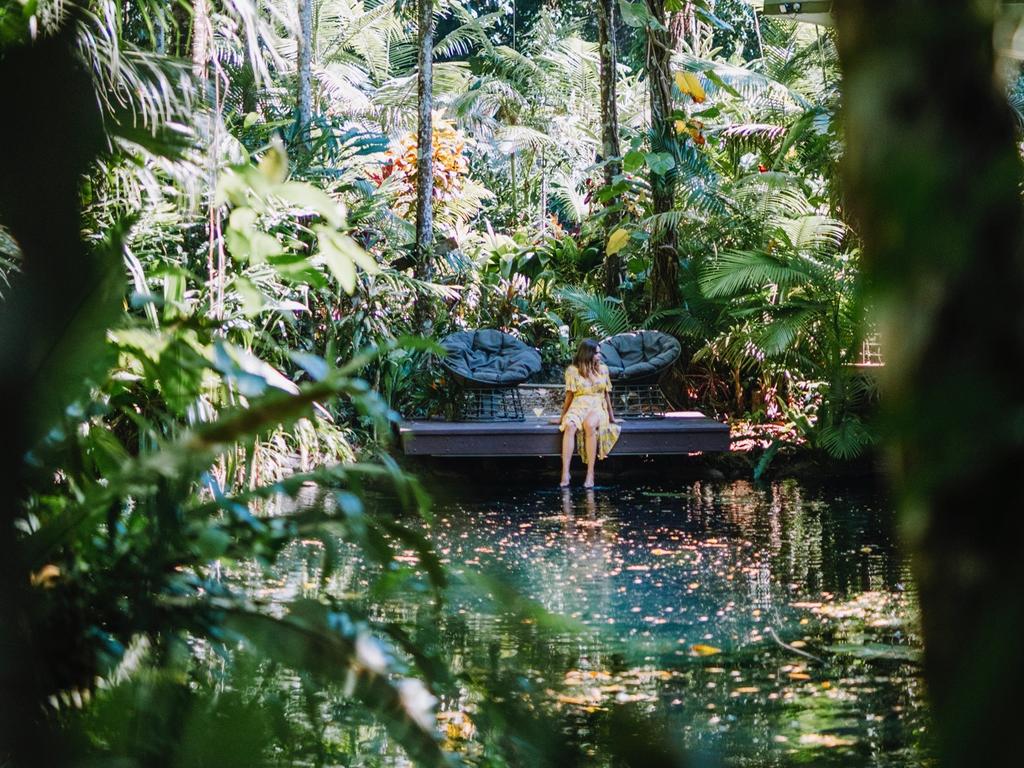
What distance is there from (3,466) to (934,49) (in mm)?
327

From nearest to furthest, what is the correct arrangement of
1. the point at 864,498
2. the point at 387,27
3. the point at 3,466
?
the point at 3,466, the point at 864,498, the point at 387,27

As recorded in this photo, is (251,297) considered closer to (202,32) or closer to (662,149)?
(202,32)

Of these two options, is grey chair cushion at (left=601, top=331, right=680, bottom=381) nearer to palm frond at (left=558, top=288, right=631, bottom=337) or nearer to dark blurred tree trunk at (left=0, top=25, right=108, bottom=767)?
palm frond at (left=558, top=288, right=631, bottom=337)

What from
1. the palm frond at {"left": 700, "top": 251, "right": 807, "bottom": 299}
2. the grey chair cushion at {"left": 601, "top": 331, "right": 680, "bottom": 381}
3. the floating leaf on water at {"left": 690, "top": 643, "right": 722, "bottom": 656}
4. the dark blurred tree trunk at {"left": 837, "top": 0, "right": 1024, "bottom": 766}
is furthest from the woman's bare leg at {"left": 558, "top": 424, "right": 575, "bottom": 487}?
the dark blurred tree trunk at {"left": 837, "top": 0, "right": 1024, "bottom": 766}

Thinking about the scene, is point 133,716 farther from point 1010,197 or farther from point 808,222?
point 808,222

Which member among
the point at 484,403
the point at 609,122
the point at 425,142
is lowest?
the point at 484,403

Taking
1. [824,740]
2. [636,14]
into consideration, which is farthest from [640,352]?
[824,740]

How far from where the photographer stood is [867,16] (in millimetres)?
284

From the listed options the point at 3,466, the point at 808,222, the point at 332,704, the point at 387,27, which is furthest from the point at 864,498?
the point at 387,27

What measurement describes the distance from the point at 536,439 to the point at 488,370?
1.72 meters

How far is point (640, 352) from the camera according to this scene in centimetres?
1201

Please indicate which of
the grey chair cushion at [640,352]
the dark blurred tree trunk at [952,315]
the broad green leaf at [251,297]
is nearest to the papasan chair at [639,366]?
the grey chair cushion at [640,352]

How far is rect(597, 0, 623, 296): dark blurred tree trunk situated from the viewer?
42.4ft

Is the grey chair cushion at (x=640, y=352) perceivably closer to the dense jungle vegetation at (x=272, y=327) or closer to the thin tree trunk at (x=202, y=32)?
the dense jungle vegetation at (x=272, y=327)
